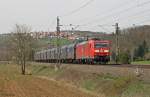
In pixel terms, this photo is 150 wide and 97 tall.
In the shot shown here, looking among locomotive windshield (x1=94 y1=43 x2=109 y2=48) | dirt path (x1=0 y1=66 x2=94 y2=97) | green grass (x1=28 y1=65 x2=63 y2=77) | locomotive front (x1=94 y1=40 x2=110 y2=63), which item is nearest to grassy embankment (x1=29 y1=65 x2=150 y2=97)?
dirt path (x1=0 y1=66 x2=94 y2=97)

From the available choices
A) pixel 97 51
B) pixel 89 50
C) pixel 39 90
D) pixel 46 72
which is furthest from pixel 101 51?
pixel 39 90

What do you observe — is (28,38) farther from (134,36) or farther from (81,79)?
(81,79)

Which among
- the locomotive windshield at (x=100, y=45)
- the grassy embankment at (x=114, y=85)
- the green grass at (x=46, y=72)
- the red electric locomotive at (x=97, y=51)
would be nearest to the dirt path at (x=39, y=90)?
the grassy embankment at (x=114, y=85)

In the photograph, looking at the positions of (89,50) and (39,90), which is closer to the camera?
(39,90)

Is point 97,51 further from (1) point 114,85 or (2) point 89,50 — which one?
(1) point 114,85


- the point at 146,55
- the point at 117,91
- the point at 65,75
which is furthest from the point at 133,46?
the point at 117,91

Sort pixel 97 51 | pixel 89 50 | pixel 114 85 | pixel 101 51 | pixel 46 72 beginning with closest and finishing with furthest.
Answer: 1. pixel 114 85
2. pixel 97 51
3. pixel 101 51
4. pixel 89 50
5. pixel 46 72

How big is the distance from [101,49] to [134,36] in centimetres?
5011

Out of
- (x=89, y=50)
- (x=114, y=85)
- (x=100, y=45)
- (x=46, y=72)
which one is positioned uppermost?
(x=100, y=45)

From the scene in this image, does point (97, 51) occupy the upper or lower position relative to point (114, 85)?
upper

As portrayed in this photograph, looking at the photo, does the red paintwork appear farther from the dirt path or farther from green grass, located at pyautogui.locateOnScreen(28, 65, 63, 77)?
the dirt path

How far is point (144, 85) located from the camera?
84.1 feet

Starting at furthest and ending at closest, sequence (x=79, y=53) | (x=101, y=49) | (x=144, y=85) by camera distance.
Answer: (x=79, y=53), (x=101, y=49), (x=144, y=85)

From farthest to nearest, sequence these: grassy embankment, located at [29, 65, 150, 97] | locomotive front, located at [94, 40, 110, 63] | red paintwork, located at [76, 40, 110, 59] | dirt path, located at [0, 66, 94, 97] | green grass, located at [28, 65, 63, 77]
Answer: green grass, located at [28, 65, 63, 77]
red paintwork, located at [76, 40, 110, 59]
locomotive front, located at [94, 40, 110, 63]
dirt path, located at [0, 66, 94, 97]
grassy embankment, located at [29, 65, 150, 97]
